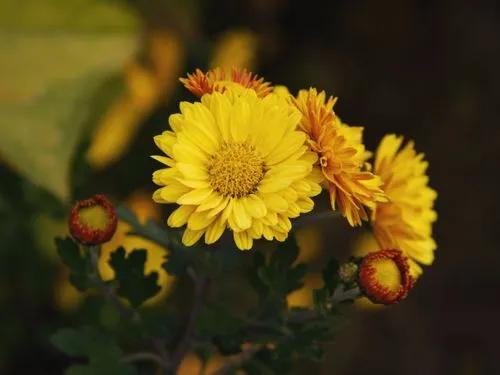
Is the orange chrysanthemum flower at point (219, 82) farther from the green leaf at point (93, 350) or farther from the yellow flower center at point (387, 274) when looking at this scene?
the green leaf at point (93, 350)

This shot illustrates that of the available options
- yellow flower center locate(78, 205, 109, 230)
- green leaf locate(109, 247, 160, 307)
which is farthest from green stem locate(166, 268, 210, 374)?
yellow flower center locate(78, 205, 109, 230)

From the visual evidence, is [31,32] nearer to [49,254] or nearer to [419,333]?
[49,254]

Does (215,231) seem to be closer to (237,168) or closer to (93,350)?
(237,168)

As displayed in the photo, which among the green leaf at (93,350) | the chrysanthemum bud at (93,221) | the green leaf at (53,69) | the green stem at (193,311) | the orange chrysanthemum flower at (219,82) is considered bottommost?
the green leaf at (93,350)

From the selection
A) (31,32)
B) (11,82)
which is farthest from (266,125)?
(31,32)

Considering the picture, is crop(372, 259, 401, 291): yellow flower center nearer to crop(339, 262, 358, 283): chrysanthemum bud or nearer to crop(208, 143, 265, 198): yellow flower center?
crop(339, 262, 358, 283): chrysanthemum bud

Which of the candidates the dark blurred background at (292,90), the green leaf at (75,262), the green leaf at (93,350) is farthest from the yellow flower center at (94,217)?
the dark blurred background at (292,90)
